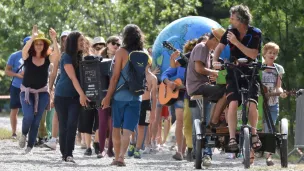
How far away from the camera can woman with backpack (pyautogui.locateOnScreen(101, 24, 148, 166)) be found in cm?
1386

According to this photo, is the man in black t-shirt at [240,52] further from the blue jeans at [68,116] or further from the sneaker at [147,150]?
the sneaker at [147,150]

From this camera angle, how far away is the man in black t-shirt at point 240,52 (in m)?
12.9

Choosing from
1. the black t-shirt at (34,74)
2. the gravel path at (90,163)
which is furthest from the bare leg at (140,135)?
the black t-shirt at (34,74)

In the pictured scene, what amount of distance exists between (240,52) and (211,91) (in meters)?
0.89

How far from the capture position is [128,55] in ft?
45.4

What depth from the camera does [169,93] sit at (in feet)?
56.3

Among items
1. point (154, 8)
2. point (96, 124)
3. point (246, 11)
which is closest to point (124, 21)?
point (154, 8)

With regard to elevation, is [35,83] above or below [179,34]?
below

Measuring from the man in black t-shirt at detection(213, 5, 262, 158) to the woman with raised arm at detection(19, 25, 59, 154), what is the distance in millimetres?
4390

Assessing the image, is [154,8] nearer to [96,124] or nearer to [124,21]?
[124,21]

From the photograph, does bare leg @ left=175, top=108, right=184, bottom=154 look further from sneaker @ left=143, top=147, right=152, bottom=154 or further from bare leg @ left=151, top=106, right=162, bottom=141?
bare leg @ left=151, top=106, right=162, bottom=141

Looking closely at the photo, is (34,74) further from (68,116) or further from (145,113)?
(68,116)

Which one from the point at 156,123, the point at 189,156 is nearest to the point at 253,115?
the point at 189,156

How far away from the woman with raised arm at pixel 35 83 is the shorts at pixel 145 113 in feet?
4.94
